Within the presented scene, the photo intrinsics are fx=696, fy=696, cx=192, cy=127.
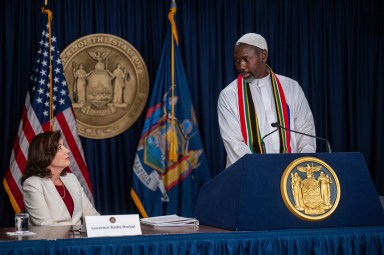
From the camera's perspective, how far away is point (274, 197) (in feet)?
9.88

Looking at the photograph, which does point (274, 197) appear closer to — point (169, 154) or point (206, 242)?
point (206, 242)

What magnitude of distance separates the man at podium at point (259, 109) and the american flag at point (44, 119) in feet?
5.05

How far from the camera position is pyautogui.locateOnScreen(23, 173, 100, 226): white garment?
13.6 feet

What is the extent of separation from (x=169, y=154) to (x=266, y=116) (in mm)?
1372

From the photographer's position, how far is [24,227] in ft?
10.2

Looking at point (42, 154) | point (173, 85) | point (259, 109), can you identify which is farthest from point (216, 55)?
point (42, 154)

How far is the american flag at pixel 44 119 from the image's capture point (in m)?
5.90

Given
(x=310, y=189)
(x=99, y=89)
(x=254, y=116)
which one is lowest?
(x=310, y=189)

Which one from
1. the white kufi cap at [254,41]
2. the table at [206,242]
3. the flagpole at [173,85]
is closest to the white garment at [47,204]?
the table at [206,242]

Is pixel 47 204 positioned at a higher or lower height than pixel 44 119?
lower

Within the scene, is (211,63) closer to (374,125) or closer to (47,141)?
(374,125)

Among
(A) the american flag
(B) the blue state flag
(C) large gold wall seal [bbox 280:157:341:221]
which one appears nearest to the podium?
(C) large gold wall seal [bbox 280:157:341:221]

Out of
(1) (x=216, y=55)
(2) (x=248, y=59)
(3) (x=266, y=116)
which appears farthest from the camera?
(1) (x=216, y=55)

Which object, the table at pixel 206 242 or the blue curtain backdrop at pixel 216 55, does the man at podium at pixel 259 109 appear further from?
the table at pixel 206 242
